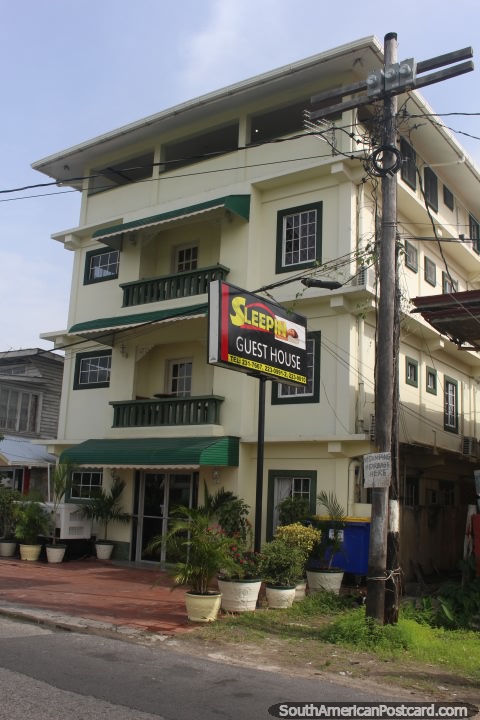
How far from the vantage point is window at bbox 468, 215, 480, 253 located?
22281 millimetres

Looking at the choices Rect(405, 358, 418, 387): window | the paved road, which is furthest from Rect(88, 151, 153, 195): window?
the paved road

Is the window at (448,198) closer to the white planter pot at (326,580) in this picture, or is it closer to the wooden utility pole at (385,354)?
the wooden utility pole at (385,354)

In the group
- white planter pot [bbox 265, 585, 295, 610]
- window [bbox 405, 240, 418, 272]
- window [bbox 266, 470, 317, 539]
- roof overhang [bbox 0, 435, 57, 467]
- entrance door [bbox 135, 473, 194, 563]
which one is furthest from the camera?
A: roof overhang [bbox 0, 435, 57, 467]

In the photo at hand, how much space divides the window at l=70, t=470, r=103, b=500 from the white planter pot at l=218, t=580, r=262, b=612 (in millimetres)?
8733

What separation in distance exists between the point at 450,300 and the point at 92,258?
11.5 meters

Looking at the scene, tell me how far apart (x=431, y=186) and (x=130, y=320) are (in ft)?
31.0

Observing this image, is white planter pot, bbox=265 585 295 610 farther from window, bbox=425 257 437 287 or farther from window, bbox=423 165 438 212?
window, bbox=423 165 438 212

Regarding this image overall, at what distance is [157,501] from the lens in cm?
1775

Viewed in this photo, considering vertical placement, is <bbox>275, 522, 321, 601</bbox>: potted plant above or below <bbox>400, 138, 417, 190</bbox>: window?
below

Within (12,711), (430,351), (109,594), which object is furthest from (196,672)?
(430,351)

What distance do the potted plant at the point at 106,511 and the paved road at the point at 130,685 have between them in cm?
877

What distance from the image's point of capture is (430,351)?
19.1m

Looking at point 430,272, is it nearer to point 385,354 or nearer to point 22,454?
point 385,354

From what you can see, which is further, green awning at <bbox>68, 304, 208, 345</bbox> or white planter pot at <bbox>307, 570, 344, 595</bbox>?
green awning at <bbox>68, 304, 208, 345</bbox>
